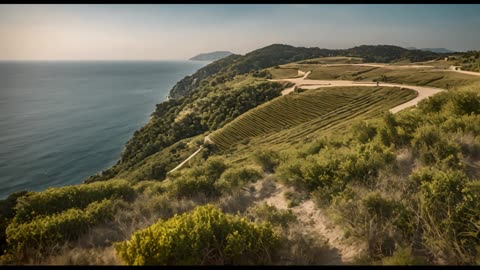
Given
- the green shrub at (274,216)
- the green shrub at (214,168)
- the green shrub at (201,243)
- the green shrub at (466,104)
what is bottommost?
the green shrub at (214,168)

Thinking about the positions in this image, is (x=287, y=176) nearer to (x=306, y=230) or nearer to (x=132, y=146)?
(x=306, y=230)

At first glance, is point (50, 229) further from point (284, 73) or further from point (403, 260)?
point (284, 73)

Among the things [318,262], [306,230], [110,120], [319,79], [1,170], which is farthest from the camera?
[110,120]

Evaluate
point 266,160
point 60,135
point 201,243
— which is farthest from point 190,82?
point 201,243

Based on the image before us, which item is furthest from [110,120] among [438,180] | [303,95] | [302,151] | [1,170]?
[438,180]

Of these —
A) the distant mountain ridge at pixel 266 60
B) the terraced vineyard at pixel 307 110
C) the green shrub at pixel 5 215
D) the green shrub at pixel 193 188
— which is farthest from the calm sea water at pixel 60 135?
the green shrub at pixel 193 188

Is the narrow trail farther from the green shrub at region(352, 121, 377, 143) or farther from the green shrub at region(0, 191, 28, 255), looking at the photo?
the green shrub at region(0, 191, 28, 255)

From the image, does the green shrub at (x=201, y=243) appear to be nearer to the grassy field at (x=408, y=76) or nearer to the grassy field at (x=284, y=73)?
the grassy field at (x=408, y=76)
